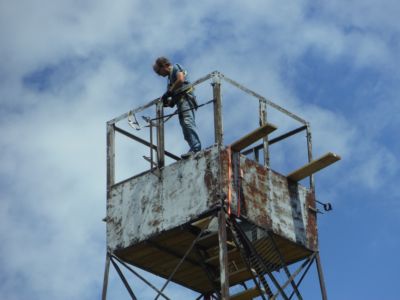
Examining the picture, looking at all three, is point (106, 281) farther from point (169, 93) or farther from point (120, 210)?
point (169, 93)

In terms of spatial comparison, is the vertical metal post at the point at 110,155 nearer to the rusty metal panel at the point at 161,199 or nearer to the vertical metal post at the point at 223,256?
the rusty metal panel at the point at 161,199

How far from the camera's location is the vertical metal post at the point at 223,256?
2414 centimetres

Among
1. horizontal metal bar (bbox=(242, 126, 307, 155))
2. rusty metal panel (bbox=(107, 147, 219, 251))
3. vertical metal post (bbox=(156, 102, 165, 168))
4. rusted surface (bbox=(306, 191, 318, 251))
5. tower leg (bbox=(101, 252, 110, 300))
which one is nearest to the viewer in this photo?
rusty metal panel (bbox=(107, 147, 219, 251))

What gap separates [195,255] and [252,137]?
2.76 m

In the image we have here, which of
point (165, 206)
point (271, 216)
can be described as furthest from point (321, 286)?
point (165, 206)

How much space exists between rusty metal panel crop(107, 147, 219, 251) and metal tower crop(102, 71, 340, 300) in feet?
0.06

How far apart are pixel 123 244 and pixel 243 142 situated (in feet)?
10.1

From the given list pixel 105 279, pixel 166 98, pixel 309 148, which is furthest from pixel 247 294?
pixel 166 98

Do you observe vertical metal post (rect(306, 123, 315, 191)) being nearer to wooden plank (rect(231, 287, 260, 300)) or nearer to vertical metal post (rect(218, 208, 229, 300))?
wooden plank (rect(231, 287, 260, 300))

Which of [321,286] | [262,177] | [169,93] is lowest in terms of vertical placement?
[321,286]

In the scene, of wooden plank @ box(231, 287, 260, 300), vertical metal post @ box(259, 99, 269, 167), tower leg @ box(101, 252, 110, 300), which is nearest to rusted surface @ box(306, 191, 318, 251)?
vertical metal post @ box(259, 99, 269, 167)

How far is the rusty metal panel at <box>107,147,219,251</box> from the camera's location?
25.5 metres

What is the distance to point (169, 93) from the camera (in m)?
26.9

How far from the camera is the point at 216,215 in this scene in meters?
25.0
